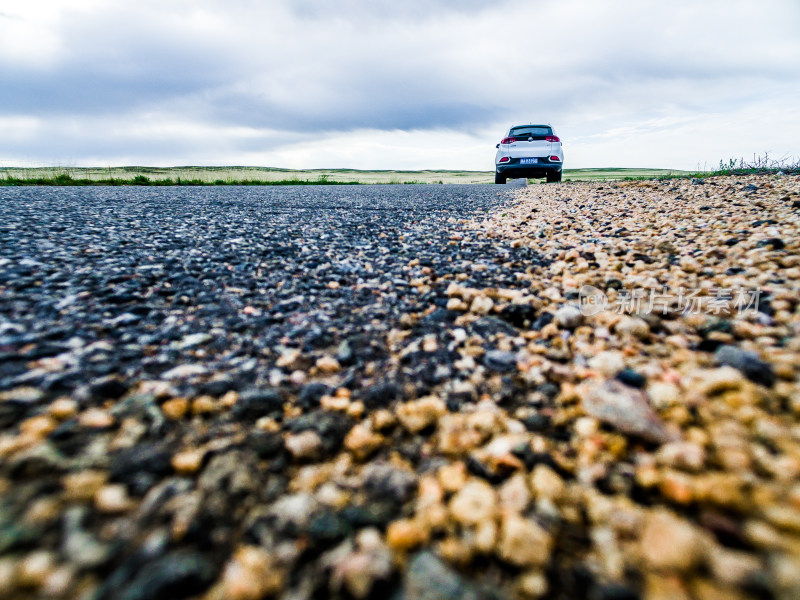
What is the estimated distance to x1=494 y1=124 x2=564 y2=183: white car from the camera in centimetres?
1441

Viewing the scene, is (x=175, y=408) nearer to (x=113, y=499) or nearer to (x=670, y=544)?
(x=113, y=499)

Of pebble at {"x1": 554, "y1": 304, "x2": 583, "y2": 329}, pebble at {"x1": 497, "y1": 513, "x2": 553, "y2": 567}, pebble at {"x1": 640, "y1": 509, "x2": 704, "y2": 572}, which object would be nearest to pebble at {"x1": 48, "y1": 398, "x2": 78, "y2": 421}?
pebble at {"x1": 497, "y1": 513, "x2": 553, "y2": 567}

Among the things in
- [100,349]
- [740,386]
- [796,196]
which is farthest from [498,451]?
[796,196]

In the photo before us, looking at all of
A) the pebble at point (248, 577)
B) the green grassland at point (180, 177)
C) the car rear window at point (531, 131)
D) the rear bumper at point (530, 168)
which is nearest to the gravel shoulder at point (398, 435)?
the pebble at point (248, 577)

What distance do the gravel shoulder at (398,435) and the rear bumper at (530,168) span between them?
12453mm

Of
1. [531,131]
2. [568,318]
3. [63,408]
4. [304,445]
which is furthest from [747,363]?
[531,131]

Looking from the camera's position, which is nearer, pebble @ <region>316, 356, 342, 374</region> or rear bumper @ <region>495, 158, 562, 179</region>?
pebble @ <region>316, 356, 342, 374</region>

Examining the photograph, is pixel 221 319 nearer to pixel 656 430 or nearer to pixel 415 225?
pixel 656 430

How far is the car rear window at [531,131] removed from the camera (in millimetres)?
14887

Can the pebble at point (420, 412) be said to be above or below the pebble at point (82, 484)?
below

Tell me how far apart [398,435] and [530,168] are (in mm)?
15320

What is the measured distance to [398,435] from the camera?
151cm

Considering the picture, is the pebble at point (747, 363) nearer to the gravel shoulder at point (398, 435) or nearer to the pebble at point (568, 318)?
the gravel shoulder at point (398, 435)

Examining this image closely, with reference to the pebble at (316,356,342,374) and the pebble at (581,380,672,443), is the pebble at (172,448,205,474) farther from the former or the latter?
the pebble at (581,380,672,443)
